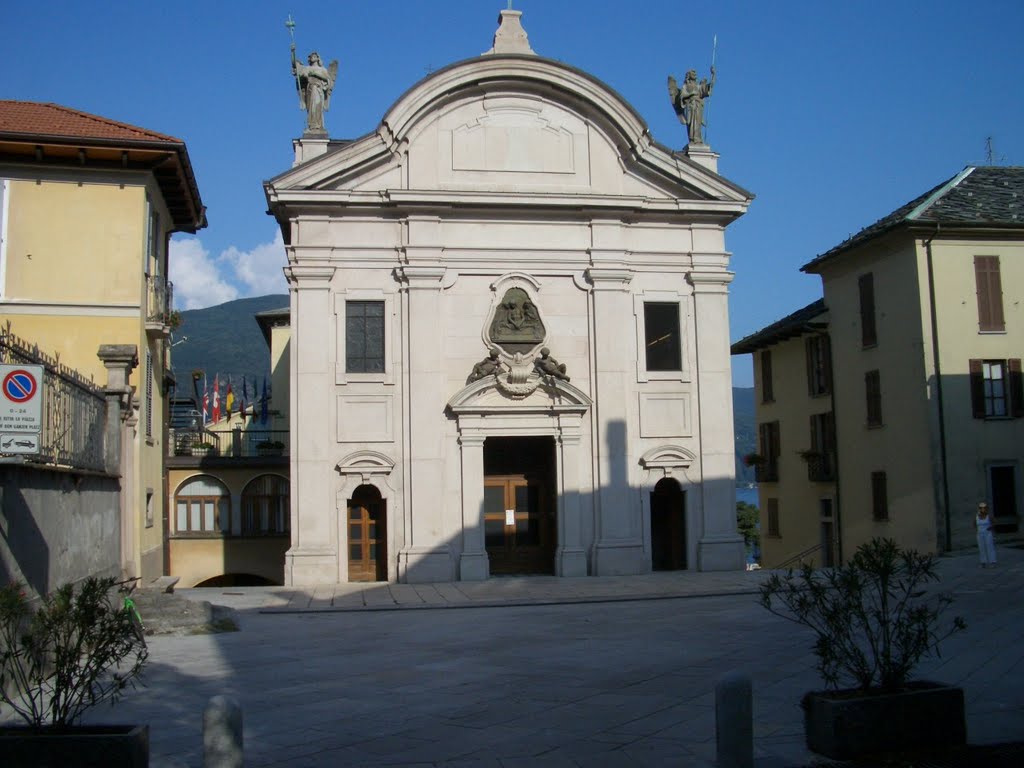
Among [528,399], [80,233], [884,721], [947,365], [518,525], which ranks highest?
[80,233]

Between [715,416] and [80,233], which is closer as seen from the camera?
[80,233]

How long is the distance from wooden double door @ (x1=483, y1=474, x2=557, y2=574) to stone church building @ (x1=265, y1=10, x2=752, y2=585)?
51 millimetres

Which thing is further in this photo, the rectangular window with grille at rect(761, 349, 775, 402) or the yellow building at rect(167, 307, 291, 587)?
the rectangular window with grille at rect(761, 349, 775, 402)

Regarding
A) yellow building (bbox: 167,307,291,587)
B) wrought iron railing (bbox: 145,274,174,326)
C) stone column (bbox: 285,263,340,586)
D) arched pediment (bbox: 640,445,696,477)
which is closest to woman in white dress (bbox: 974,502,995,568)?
arched pediment (bbox: 640,445,696,477)

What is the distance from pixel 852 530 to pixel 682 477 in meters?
10.6

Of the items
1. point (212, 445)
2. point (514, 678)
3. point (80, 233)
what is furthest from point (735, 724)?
point (212, 445)

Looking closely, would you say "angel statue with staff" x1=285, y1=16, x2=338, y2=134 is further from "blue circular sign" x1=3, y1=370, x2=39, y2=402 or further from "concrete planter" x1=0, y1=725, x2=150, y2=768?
"concrete planter" x1=0, y1=725, x2=150, y2=768

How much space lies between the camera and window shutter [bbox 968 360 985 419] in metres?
30.1

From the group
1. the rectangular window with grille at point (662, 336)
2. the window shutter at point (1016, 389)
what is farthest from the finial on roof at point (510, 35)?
the window shutter at point (1016, 389)

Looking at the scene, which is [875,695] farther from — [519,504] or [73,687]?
[519,504]

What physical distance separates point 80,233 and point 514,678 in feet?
51.6

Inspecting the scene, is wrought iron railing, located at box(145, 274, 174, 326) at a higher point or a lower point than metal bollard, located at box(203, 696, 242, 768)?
higher

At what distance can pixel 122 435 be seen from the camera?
63.6 ft

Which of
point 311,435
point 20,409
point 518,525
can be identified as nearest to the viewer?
point 20,409
